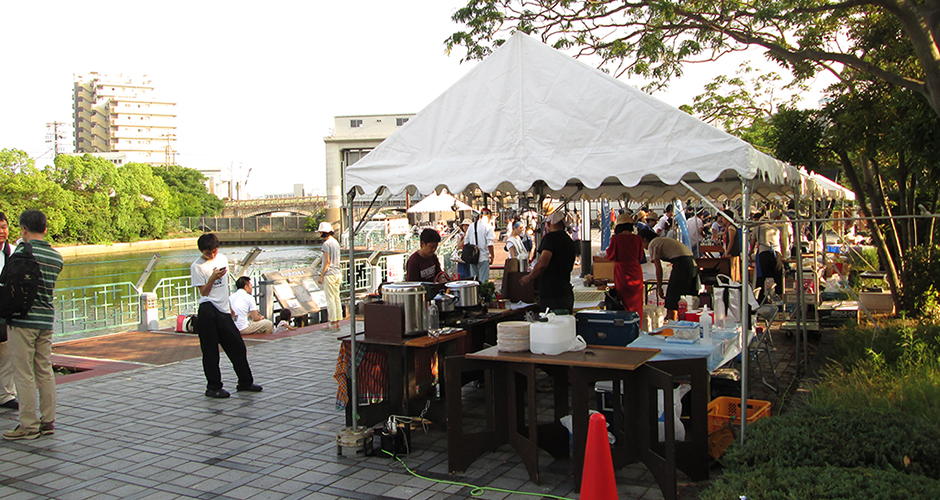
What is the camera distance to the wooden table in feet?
13.7

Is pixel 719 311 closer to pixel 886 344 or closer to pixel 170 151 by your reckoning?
pixel 886 344

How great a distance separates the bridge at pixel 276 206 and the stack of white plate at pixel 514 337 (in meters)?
87.2

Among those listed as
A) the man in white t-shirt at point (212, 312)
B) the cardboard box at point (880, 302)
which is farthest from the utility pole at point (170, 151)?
the cardboard box at point (880, 302)

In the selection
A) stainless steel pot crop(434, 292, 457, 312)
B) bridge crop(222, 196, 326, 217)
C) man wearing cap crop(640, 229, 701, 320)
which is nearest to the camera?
stainless steel pot crop(434, 292, 457, 312)

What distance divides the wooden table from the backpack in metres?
3.91

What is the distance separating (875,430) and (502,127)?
3.33 metres

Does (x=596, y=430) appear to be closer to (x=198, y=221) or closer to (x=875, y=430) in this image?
(x=875, y=430)

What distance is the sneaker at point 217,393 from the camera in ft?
23.3

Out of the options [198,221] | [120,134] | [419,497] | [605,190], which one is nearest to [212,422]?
[419,497]

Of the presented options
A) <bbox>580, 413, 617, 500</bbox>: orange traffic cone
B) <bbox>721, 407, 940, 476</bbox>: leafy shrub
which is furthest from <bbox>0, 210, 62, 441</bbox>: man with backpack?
<bbox>721, 407, 940, 476</bbox>: leafy shrub

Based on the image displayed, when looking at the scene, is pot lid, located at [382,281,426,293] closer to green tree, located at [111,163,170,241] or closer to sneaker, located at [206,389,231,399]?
sneaker, located at [206,389,231,399]

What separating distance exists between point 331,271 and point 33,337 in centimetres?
582

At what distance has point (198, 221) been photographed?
87.2 m

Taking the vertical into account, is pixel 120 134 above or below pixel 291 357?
above
